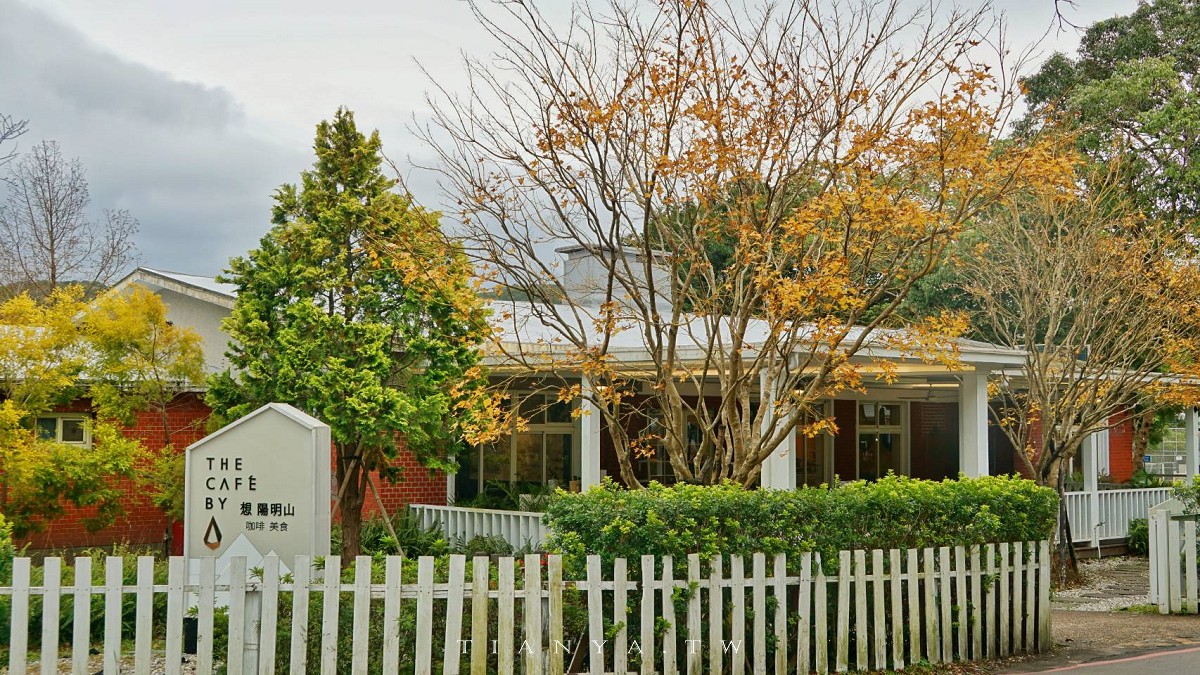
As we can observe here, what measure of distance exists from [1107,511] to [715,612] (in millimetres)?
16205

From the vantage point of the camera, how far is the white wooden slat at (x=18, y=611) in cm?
877

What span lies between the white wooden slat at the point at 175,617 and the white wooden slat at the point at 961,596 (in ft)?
20.5

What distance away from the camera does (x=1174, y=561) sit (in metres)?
14.8

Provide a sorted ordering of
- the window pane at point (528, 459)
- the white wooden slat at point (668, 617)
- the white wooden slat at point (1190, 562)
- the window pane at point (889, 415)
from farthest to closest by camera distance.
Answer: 1. the window pane at point (889, 415)
2. the window pane at point (528, 459)
3. the white wooden slat at point (1190, 562)
4. the white wooden slat at point (668, 617)

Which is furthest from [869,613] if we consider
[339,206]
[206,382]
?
[206,382]

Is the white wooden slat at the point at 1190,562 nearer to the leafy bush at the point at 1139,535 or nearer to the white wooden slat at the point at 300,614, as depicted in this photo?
the leafy bush at the point at 1139,535

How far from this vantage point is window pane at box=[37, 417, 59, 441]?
17.5 metres

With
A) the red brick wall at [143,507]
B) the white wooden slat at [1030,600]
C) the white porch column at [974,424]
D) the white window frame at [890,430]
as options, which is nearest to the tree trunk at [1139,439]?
the white window frame at [890,430]

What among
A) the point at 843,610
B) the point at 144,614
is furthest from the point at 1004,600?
the point at 144,614

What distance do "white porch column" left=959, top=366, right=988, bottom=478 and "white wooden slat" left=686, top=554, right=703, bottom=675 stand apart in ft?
32.2

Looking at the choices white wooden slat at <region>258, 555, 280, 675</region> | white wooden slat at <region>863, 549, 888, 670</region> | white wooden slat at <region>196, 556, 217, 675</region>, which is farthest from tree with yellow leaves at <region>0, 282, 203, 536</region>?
white wooden slat at <region>863, 549, 888, 670</region>

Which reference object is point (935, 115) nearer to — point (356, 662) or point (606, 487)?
point (606, 487)

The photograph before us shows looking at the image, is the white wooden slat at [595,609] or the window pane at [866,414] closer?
the white wooden slat at [595,609]

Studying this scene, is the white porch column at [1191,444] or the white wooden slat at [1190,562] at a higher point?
the white porch column at [1191,444]
